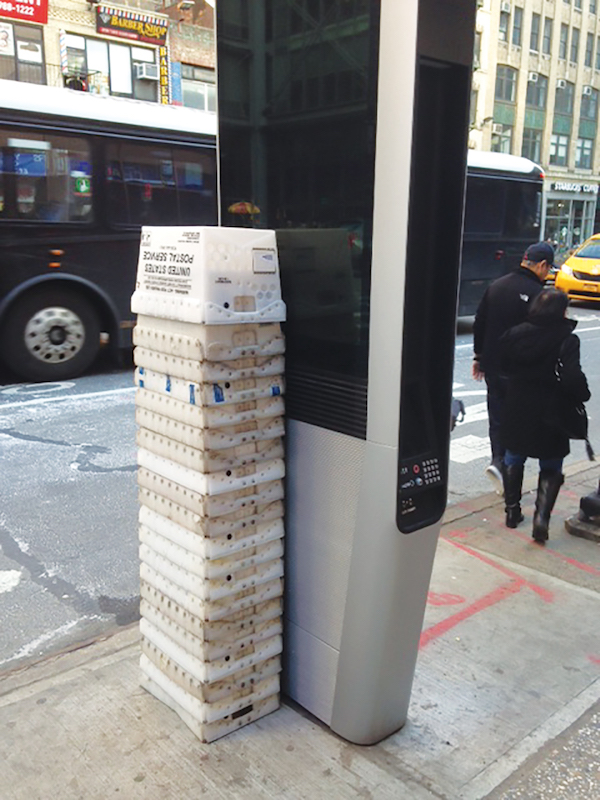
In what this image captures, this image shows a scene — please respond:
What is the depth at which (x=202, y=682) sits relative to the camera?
8.95ft

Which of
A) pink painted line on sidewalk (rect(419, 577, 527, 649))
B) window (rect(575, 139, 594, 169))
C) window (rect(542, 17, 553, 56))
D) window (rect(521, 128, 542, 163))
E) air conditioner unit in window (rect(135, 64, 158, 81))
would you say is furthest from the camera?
window (rect(575, 139, 594, 169))

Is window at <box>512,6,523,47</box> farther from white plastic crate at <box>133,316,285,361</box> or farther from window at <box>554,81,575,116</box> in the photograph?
white plastic crate at <box>133,316,285,361</box>

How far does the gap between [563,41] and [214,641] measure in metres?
54.5

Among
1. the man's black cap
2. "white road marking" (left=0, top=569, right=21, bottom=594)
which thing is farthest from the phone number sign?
"white road marking" (left=0, top=569, right=21, bottom=594)

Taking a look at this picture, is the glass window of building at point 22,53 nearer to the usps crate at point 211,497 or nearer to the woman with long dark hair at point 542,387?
the woman with long dark hair at point 542,387

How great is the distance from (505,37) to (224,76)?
4745 centimetres

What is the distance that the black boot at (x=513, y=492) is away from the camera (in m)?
4.94

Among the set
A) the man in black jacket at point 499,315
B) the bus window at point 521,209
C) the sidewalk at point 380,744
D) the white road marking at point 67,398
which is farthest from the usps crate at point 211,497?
the bus window at point 521,209

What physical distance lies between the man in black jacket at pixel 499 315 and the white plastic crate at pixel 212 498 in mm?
2825

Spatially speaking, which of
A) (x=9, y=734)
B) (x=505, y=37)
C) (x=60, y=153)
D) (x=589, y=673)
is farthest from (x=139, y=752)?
(x=505, y=37)

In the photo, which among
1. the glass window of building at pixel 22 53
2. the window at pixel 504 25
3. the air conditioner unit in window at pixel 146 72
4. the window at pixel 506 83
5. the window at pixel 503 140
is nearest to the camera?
the glass window of building at pixel 22 53

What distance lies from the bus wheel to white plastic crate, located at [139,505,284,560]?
675 centimetres

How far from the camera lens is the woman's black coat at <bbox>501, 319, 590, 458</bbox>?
451 cm

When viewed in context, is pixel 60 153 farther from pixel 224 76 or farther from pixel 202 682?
pixel 202 682
